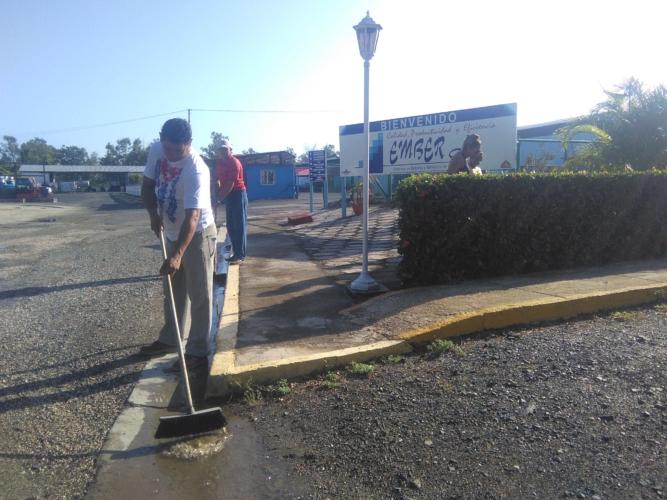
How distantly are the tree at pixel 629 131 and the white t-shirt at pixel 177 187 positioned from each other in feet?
26.1

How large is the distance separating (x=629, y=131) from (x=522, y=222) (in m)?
5.19

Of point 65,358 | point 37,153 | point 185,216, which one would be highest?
point 37,153

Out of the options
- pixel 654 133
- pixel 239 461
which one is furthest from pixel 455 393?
pixel 654 133

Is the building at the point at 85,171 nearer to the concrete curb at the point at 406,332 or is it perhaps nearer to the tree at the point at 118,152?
the tree at the point at 118,152

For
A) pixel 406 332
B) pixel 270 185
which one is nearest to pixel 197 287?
pixel 406 332

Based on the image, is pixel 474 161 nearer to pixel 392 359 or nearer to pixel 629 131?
pixel 392 359

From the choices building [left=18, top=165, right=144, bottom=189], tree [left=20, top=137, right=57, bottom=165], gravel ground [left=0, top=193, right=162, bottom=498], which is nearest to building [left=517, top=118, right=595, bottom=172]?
gravel ground [left=0, top=193, right=162, bottom=498]

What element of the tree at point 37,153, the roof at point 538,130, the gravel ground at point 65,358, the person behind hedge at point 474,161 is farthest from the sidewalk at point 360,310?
the tree at point 37,153

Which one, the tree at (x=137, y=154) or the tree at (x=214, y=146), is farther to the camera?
the tree at (x=137, y=154)

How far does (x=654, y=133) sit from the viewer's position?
32.9ft

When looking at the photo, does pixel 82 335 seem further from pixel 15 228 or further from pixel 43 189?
pixel 43 189

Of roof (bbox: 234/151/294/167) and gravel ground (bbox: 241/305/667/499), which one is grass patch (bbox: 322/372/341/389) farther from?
roof (bbox: 234/151/294/167)

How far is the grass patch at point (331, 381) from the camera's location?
389 centimetres

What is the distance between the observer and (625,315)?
5191mm
